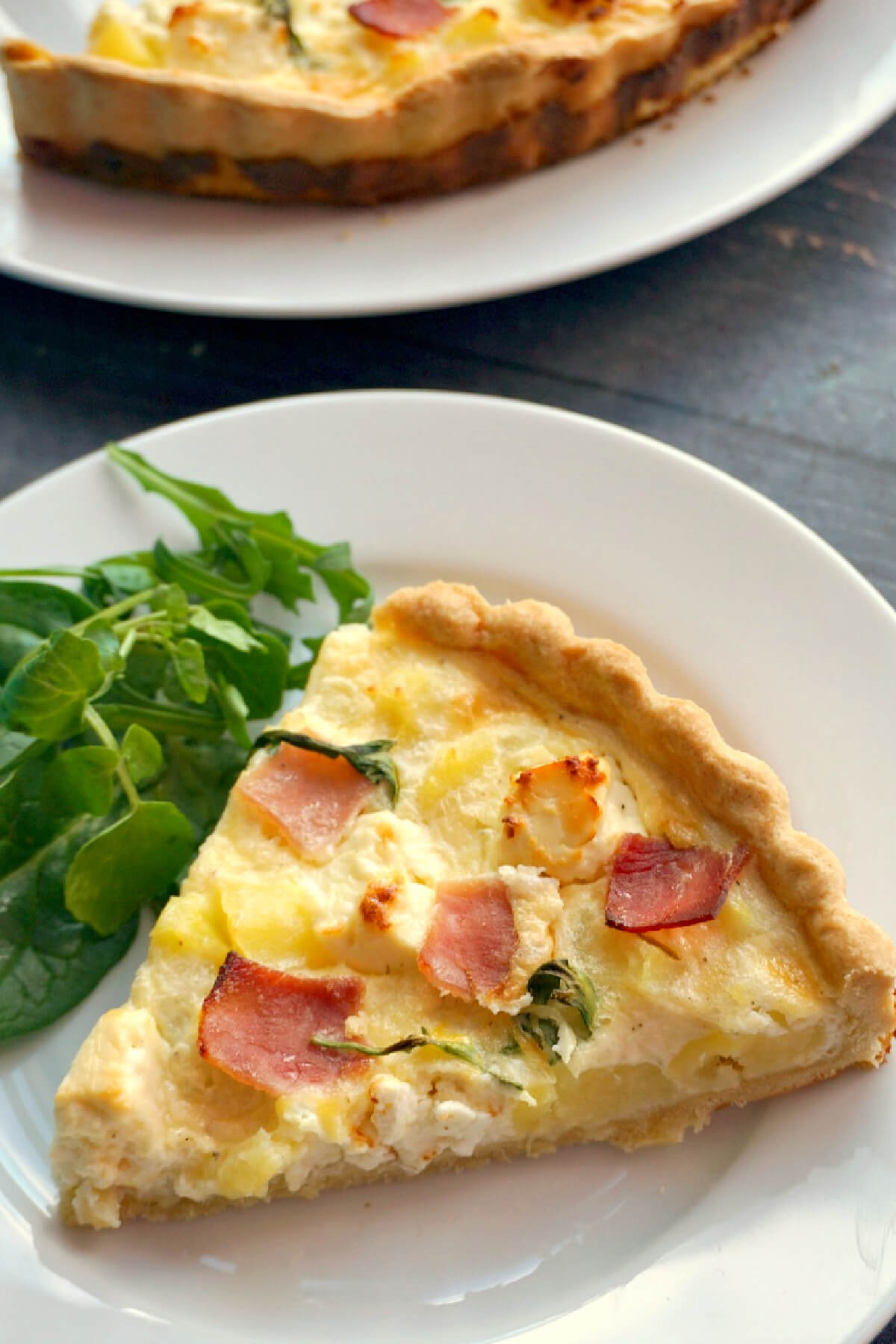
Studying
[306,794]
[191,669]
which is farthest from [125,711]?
[306,794]

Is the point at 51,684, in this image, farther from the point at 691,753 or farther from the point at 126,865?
the point at 691,753

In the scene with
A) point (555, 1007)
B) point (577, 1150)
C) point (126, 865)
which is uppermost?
point (555, 1007)

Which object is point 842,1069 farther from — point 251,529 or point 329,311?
point 329,311

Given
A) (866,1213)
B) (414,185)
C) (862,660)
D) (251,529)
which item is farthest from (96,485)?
(866,1213)

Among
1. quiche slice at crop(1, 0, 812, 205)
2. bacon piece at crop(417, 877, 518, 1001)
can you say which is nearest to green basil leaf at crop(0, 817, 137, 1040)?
bacon piece at crop(417, 877, 518, 1001)

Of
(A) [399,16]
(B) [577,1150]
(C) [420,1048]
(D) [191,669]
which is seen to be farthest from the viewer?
(A) [399,16]

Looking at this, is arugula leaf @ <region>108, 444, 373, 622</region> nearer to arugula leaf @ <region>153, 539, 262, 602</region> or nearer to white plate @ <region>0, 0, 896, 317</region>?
arugula leaf @ <region>153, 539, 262, 602</region>
